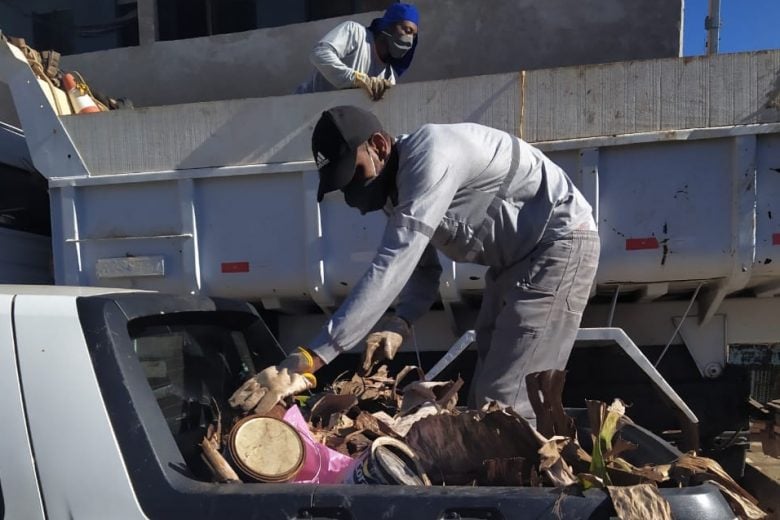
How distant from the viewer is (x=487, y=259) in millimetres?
2322

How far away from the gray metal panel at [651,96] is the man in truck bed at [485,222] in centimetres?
98

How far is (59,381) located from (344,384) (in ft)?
3.93

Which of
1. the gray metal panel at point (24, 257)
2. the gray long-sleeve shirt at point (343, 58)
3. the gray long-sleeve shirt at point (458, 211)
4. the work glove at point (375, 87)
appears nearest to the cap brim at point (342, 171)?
the gray long-sleeve shirt at point (458, 211)

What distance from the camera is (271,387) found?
1.62 metres

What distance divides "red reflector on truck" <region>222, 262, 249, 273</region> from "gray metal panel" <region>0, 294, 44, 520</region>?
83.2 inches

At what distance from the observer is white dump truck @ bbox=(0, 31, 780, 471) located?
305cm

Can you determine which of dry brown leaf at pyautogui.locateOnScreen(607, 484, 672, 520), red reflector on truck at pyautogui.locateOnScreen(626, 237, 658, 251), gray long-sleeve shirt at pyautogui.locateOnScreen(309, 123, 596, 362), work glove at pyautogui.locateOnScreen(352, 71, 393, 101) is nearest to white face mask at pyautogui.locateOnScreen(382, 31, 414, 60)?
work glove at pyautogui.locateOnScreen(352, 71, 393, 101)

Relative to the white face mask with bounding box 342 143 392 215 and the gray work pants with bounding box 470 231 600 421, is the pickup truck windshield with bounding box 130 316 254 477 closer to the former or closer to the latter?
the white face mask with bounding box 342 143 392 215

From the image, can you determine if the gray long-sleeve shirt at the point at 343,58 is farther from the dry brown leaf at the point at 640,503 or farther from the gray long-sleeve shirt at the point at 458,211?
the dry brown leaf at the point at 640,503

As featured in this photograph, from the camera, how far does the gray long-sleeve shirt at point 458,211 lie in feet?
5.78

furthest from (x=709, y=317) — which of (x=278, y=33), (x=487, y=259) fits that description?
(x=278, y=33)

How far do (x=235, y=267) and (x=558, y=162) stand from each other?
1.88m

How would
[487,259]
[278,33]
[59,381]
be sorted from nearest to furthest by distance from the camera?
1. [59,381]
2. [487,259]
3. [278,33]

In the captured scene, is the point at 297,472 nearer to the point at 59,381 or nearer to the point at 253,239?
the point at 59,381
